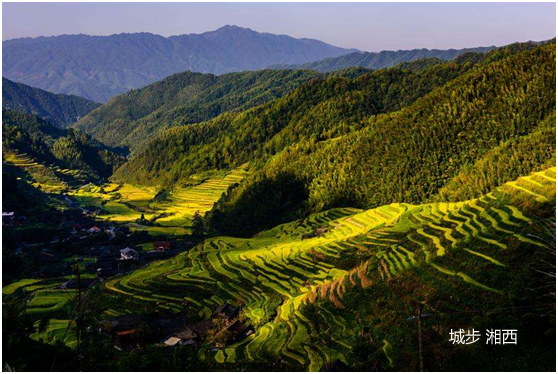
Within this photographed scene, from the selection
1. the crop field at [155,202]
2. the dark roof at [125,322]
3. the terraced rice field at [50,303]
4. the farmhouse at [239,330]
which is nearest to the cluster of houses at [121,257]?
the terraced rice field at [50,303]

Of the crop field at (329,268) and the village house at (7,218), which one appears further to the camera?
the village house at (7,218)

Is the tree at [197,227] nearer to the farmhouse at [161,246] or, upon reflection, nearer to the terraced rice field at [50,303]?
the farmhouse at [161,246]

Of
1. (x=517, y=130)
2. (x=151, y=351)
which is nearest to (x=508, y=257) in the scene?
(x=151, y=351)

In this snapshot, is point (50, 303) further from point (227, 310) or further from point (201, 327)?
point (227, 310)

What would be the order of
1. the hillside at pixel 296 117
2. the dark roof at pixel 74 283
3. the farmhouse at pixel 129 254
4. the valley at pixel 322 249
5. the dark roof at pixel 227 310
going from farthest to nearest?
the hillside at pixel 296 117, the farmhouse at pixel 129 254, the dark roof at pixel 74 283, the dark roof at pixel 227 310, the valley at pixel 322 249

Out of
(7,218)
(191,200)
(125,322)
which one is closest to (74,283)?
(125,322)

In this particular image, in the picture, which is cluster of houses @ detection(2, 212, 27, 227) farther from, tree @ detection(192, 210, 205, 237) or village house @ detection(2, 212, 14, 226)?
tree @ detection(192, 210, 205, 237)
